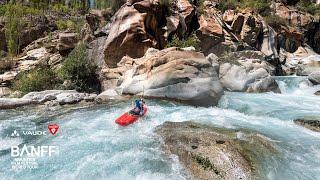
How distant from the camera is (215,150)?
8.69m

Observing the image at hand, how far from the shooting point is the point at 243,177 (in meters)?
7.71

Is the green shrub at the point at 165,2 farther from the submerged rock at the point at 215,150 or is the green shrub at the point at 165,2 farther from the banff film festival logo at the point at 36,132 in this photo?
the submerged rock at the point at 215,150

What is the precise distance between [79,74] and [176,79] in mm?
6532

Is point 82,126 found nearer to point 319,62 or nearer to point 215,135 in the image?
point 215,135

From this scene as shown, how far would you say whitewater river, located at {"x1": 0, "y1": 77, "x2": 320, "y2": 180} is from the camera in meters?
8.15

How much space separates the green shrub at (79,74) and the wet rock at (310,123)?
11147 millimetres

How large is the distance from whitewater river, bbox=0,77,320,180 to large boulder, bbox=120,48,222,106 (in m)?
0.70

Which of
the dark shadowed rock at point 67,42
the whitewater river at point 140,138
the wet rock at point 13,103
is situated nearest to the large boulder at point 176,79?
the whitewater river at point 140,138

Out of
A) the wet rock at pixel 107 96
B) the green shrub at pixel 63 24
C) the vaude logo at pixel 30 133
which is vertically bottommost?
the vaude logo at pixel 30 133

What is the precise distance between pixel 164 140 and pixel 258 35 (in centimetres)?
2237

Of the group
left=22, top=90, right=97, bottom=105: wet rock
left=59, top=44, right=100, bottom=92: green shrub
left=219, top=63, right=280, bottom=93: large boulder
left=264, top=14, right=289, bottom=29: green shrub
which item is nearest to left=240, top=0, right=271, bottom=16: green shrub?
left=264, top=14, right=289, bottom=29: green shrub

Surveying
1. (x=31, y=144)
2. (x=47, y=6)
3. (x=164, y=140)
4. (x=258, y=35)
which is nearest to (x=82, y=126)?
(x=31, y=144)

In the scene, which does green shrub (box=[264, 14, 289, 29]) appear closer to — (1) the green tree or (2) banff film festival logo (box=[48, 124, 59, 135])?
(1) the green tree

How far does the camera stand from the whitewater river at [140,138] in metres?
8.15
